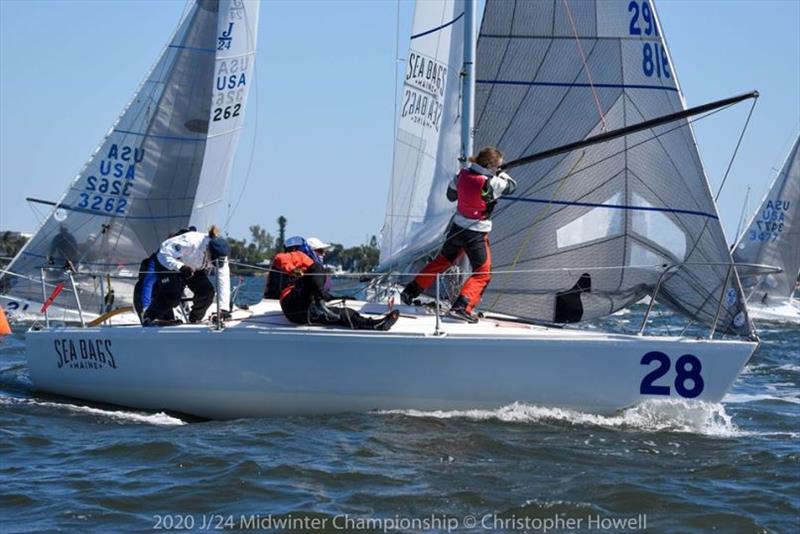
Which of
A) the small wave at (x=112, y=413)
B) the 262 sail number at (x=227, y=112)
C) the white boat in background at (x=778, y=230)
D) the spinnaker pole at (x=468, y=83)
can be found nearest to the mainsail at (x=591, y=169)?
the spinnaker pole at (x=468, y=83)

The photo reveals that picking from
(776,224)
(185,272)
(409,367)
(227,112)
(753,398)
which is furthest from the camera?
(776,224)

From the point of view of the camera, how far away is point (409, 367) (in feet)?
29.8

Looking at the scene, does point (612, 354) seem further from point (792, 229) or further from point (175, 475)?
point (792, 229)

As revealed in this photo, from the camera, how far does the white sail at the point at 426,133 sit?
1074 cm

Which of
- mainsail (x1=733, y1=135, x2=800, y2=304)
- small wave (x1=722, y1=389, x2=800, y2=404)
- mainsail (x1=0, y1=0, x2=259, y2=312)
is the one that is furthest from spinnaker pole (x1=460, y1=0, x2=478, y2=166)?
mainsail (x1=733, y1=135, x2=800, y2=304)

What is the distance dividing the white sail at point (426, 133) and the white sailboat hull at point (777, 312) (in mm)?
25002

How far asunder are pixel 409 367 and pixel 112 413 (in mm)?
2693

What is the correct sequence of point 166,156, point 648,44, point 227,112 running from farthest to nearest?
point 166,156 < point 227,112 < point 648,44

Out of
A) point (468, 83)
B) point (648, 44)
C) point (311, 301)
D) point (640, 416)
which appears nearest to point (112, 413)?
point (311, 301)

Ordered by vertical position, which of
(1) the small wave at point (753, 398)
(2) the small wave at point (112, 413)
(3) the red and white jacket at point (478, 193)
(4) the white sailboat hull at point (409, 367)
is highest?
(3) the red and white jacket at point (478, 193)

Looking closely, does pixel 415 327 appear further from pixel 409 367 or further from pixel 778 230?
pixel 778 230

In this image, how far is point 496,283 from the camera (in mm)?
11039

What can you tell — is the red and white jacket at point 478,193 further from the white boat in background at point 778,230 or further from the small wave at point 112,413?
the white boat in background at point 778,230

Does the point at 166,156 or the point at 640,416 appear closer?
the point at 640,416
